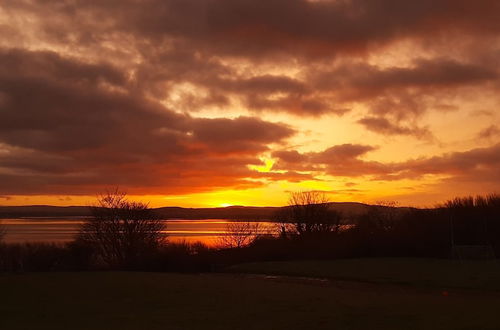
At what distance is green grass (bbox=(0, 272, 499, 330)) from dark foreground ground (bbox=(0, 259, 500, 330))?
29mm

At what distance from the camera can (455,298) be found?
22547 millimetres

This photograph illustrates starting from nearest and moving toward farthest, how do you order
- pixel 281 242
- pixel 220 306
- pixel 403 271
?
pixel 220 306 → pixel 403 271 → pixel 281 242

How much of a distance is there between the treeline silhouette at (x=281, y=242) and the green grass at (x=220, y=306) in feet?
56.6

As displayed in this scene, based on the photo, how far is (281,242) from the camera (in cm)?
5866

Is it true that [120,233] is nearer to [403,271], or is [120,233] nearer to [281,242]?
[281,242]

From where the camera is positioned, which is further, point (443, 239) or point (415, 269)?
point (443, 239)

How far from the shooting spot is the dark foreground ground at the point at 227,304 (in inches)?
659

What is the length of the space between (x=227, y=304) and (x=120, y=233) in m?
47.3

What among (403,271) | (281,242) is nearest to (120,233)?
(281,242)

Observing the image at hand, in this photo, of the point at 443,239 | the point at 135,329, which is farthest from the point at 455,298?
the point at 443,239

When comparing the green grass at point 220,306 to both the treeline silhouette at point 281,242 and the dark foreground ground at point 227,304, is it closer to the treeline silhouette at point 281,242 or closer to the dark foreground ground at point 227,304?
the dark foreground ground at point 227,304

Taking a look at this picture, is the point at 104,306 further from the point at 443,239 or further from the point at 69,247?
the point at 69,247

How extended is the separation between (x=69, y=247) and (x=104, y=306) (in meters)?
39.7

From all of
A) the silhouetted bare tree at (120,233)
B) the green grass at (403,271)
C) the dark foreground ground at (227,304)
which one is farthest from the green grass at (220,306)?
the silhouetted bare tree at (120,233)
